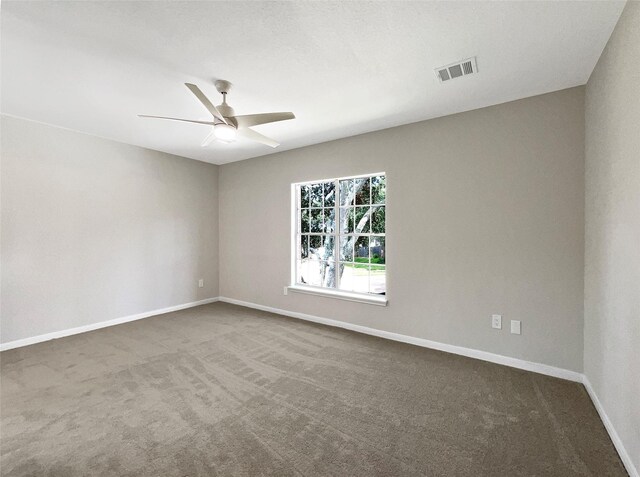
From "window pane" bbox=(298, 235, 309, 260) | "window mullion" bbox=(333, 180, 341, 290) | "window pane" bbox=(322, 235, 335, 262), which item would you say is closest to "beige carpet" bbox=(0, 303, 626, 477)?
"window mullion" bbox=(333, 180, 341, 290)

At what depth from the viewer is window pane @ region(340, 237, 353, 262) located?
413 cm

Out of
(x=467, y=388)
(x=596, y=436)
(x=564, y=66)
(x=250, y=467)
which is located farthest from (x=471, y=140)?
(x=250, y=467)

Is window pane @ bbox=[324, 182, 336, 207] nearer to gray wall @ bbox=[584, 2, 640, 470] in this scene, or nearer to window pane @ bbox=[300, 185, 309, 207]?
window pane @ bbox=[300, 185, 309, 207]

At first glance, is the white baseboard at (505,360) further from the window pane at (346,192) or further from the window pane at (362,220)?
the window pane at (346,192)

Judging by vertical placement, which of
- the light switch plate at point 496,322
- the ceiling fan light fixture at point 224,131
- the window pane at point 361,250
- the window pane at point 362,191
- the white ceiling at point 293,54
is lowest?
the light switch plate at point 496,322

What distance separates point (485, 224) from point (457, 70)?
1515mm

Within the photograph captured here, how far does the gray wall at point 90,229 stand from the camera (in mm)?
3402

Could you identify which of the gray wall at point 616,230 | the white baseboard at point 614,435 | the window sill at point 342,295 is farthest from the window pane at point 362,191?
the white baseboard at point 614,435

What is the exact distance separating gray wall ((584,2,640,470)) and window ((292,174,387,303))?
1974 mm

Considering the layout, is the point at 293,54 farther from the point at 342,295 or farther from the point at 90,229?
the point at 90,229

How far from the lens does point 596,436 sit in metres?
1.88

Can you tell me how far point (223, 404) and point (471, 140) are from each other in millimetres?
3429

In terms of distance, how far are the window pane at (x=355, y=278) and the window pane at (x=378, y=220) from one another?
0.52m

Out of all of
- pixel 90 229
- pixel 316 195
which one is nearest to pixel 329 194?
pixel 316 195
